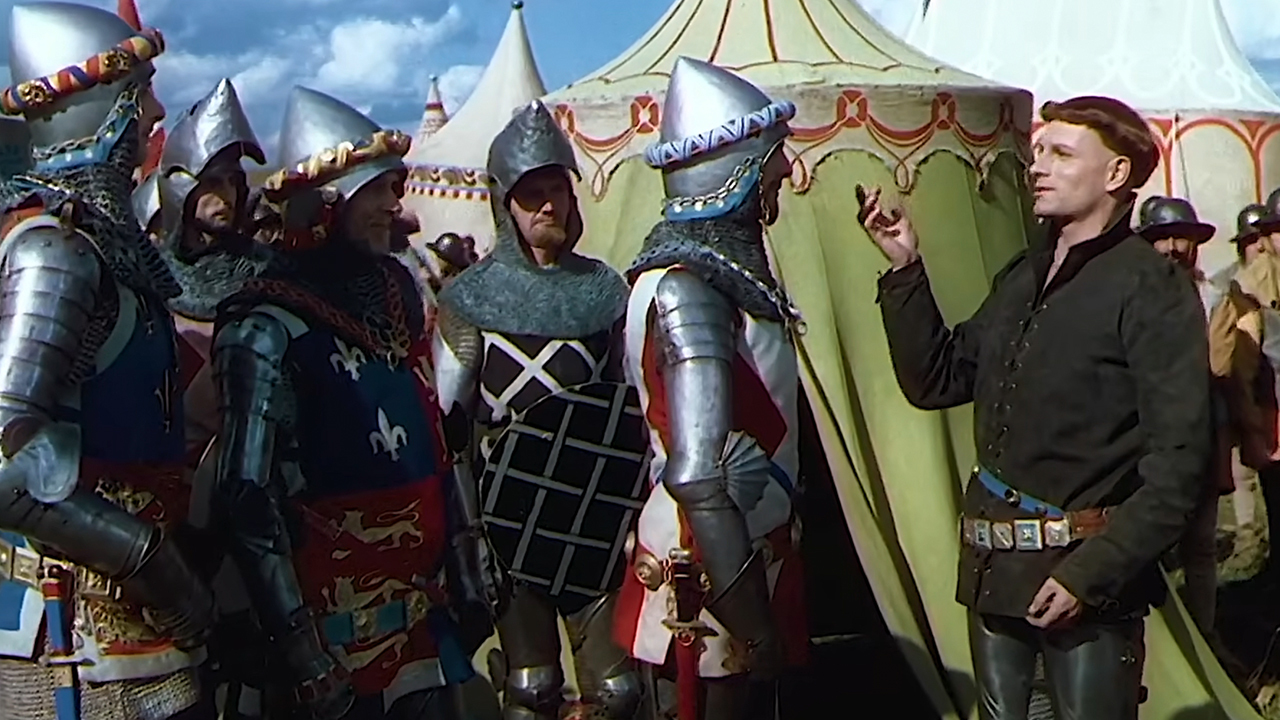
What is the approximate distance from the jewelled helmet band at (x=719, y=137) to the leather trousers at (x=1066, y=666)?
Answer: 106 cm

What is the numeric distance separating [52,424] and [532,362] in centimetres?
150

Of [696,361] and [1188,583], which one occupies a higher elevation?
[696,361]

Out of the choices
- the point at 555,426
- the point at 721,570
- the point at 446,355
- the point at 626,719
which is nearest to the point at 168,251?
the point at 446,355

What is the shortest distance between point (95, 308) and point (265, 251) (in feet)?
2.31

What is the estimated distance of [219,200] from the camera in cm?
427

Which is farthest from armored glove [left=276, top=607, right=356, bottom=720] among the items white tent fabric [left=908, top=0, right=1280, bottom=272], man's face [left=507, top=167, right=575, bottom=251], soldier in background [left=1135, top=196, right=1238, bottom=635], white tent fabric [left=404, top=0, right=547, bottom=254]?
white tent fabric [left=908, top=0, right=1280, bottom=272]

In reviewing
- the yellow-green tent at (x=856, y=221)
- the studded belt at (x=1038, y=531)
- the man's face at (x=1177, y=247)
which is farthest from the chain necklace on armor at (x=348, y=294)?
the man's face at (x=1177, y=247)

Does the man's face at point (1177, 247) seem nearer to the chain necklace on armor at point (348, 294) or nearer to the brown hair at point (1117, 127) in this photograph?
the brown hair at point (1117, 127)

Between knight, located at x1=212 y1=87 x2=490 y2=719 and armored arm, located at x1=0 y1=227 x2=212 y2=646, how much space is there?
0.92 feet

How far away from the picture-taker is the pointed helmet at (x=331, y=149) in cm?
343

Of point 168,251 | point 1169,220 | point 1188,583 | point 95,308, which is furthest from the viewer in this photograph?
point 1169,220

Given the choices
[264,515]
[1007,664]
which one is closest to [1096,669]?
[1007,664]

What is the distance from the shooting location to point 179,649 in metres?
3.10

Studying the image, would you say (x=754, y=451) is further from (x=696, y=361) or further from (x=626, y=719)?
(x=626, y=719)
